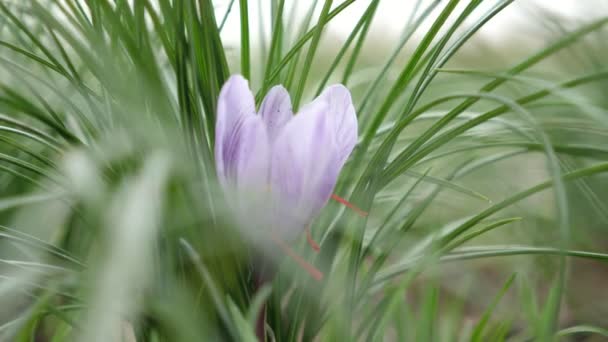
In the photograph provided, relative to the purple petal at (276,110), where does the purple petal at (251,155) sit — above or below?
below

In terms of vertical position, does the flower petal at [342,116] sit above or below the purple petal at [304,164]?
above

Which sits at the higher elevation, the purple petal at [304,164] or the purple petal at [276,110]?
the purple petal at [276,110]

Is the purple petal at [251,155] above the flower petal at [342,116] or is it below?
below

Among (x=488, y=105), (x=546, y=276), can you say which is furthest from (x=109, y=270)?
(x=488, y=105)
